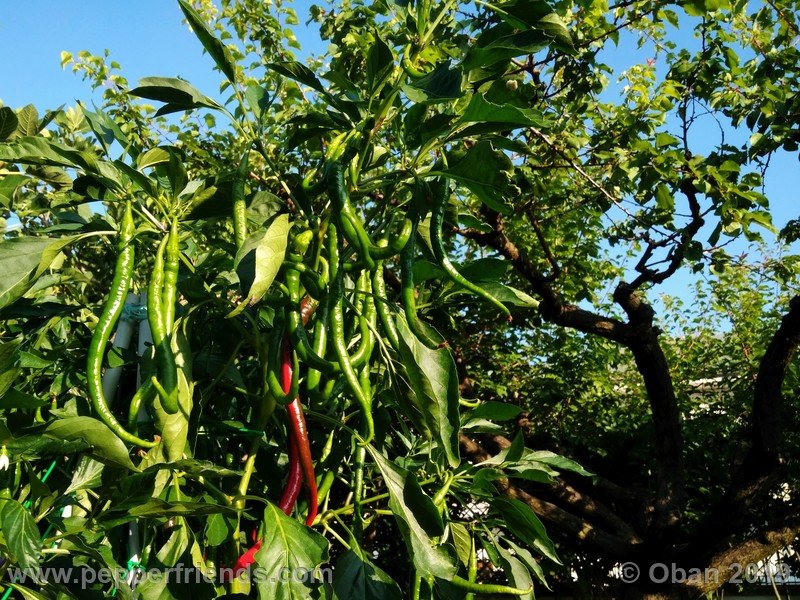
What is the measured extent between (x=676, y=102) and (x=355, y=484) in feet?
11.2

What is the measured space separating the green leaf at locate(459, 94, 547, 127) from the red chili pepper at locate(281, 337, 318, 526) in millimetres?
439

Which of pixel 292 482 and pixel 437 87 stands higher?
pixel 437 87

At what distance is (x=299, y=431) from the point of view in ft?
3.84

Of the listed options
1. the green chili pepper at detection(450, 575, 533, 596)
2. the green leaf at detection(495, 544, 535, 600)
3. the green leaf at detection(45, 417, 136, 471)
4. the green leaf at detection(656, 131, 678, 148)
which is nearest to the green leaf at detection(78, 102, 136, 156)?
the green leaf at detection(45, 417, 136, 471)

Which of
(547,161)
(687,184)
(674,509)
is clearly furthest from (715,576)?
(547,161)

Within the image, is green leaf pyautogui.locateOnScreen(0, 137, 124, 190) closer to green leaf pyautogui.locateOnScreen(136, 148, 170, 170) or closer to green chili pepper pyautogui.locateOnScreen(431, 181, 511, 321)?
green leaf pyautogui.locateOnScreen(136, 148, 170, 170)

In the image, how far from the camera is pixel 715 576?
3252 mm

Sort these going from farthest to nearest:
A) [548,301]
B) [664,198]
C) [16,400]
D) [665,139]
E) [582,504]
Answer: [582,504]
[548,301]
[664,198]
[665,139]
[16,400]

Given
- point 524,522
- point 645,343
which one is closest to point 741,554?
point 645,343

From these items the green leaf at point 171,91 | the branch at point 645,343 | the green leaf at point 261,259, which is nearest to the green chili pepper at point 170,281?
the green leaf at point 261,259

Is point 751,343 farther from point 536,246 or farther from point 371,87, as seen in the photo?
point 371,87

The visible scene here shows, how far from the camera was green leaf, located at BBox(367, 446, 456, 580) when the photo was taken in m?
1.08

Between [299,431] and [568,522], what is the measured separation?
9.21 ft

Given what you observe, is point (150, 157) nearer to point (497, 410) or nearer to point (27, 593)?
point (27, 593)
